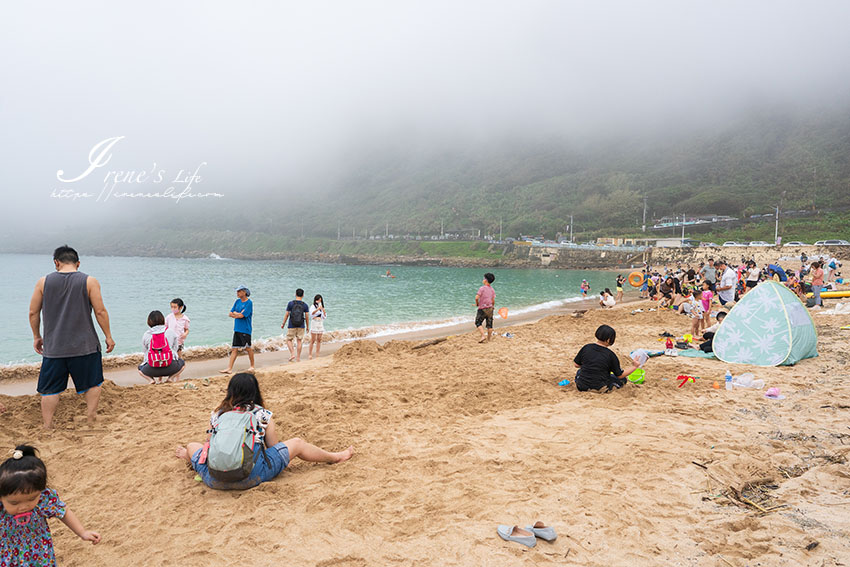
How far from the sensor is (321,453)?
178 inches

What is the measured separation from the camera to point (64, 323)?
4891 millimetres

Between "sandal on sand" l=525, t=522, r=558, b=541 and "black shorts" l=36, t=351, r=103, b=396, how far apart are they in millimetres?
5019

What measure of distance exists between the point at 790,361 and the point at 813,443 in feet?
13.4

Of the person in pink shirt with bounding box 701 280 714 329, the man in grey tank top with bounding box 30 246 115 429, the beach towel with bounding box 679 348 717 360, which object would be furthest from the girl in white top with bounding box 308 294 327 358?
the person in pink shirt with bounding box 701 280 714 329

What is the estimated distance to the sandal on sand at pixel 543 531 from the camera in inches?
125

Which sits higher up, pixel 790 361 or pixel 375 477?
pixel 790 361

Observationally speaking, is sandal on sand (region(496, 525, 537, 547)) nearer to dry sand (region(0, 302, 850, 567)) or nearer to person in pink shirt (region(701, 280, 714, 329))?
dry sand (region(0, 302, 850, 567))

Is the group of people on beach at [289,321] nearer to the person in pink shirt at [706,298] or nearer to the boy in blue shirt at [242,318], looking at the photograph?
the boy in blue shirt at [242,318]

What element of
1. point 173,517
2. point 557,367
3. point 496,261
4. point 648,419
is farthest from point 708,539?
point 496,261

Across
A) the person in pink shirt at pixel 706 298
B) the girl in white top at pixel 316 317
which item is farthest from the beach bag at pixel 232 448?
the person in pink shirt at pixel 706 298

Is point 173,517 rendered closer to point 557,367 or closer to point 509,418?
point 509,418

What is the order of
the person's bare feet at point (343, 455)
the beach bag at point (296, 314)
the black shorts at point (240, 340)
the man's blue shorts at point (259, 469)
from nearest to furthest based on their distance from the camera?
the man's blue shorts at point (259, 469) → the person's bare feet at point (343, 455) → the black shorts at point (240, 340) → the beach bag at point (296, 314)

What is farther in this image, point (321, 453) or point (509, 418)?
point (509, 418)

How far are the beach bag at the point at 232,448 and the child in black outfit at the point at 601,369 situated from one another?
5.07 m
